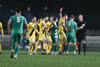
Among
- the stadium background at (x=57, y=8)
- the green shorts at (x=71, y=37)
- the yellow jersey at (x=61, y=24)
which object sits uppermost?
the stadium background at (x=57, y=8)

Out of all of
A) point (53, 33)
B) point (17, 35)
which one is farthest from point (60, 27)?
point (17, 35)

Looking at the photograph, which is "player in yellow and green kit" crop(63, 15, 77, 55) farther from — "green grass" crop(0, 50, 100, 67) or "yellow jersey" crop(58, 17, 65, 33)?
"green grass" crop(0, 50, 100, 67)

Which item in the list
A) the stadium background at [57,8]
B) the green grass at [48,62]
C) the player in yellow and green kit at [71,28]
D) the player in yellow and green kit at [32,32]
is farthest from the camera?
the stadium background at [57,8]

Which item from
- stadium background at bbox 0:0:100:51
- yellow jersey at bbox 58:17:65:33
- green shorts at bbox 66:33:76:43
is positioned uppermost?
stadium background at bbox 0:0:100:51

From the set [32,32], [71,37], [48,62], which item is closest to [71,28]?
[71,37]

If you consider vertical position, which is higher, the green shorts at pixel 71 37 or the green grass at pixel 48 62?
the green shorts at pixel 71 37

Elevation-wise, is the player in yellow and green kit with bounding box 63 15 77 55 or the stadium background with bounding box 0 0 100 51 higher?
the stadium background with bounding box 0 0 100 51

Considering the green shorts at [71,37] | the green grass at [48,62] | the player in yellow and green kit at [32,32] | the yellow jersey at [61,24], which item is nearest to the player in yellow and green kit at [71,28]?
the green shorts at [71,37]

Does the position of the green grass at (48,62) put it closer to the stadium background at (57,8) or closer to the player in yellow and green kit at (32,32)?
the player in yellow and green kit at (32,32)

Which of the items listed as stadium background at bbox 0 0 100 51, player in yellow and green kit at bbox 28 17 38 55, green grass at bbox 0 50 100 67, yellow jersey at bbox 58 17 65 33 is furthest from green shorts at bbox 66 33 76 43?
stadium background at bbox 0 0 100 51

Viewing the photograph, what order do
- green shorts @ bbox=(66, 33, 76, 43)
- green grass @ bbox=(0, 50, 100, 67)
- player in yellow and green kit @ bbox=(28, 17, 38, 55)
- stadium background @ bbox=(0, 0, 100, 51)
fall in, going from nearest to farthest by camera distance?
green grass @ bbox=(0, 50, 100, 67), green shorts @ bbox=(66, 33, 76, 43), player in yellow and green kit @ bbox=(28, 17, 38, 55), stadium background @ bbox=(0, 0, 100, 51)

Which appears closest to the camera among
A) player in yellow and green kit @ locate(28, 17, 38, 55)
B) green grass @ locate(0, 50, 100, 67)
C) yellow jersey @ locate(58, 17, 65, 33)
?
green grass @ locate(0, 50, 100, 67)

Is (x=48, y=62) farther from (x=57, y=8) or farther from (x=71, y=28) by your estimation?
(x=57, y=8)

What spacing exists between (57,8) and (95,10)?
4.02 meters
